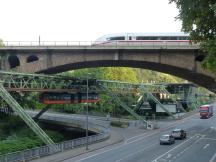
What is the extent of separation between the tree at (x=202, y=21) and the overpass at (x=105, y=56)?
1112 inches

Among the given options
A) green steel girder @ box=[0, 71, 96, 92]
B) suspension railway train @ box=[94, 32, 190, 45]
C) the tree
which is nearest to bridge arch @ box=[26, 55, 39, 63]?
green steel girder @ box=[0, 71, 96, 92]

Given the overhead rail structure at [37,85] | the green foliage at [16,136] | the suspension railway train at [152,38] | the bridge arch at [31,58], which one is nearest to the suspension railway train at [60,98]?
the overhead rail structure at [37,85]

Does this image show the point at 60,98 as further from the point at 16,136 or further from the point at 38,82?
the point at 16,136

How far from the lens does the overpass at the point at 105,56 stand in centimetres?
5697

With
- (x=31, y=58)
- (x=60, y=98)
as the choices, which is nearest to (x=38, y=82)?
(x=60, y=98)

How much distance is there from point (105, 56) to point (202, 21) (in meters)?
34.9

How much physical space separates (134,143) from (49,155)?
15.2 metres

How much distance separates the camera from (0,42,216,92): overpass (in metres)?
57.0

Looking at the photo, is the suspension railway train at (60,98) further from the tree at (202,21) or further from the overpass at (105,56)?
the tree at (202,21)

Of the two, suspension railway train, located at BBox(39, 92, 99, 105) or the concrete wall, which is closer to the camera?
the concrete wall

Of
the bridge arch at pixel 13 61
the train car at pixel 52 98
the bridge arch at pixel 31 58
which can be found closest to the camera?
the train car at pixel 52 98

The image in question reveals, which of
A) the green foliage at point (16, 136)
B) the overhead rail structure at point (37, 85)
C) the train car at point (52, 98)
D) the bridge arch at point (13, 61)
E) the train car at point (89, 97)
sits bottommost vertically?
the green foliage at point (16, 136)

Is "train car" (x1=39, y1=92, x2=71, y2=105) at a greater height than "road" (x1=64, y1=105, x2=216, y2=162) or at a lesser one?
greater

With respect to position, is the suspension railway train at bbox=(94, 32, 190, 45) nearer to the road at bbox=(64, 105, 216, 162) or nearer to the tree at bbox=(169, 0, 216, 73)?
the road at bbox=(64, 105, 216, 162)
